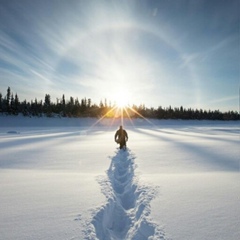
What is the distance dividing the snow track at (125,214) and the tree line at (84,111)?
7879 cm

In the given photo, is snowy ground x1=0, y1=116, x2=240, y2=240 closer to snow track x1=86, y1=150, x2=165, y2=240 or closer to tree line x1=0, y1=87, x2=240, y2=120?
snow track x1=86, y1=150, x2=165, y2=240

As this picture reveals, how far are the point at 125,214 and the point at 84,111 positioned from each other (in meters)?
94.8

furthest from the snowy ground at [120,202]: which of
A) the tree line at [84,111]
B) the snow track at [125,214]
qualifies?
the tree line at [84,111]

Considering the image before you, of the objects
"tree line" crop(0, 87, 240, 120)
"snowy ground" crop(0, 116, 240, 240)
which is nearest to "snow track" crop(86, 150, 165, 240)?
"snowy ground" crop(0, 116, 240, 240)

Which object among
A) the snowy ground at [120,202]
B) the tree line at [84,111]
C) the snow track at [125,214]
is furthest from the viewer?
the tree line at [84,111]

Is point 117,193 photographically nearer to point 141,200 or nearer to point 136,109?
point 141,200

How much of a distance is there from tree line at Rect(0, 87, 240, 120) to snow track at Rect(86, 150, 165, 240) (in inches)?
3102

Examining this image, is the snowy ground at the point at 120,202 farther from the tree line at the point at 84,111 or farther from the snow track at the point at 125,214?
the tree line at the point at 84,111

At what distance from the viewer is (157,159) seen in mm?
10641

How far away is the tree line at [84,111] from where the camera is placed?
8300 cm

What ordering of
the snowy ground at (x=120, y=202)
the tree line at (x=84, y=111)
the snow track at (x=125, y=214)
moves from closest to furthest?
the snowy ground at (x=120, y=202), the snow track at (x=125, y=214), the tree line at (x=84, y=111)

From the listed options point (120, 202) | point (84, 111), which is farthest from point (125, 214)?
point (84, 111)

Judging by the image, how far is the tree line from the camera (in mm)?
83000

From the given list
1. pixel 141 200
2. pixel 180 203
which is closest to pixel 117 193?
pixel 141 200
